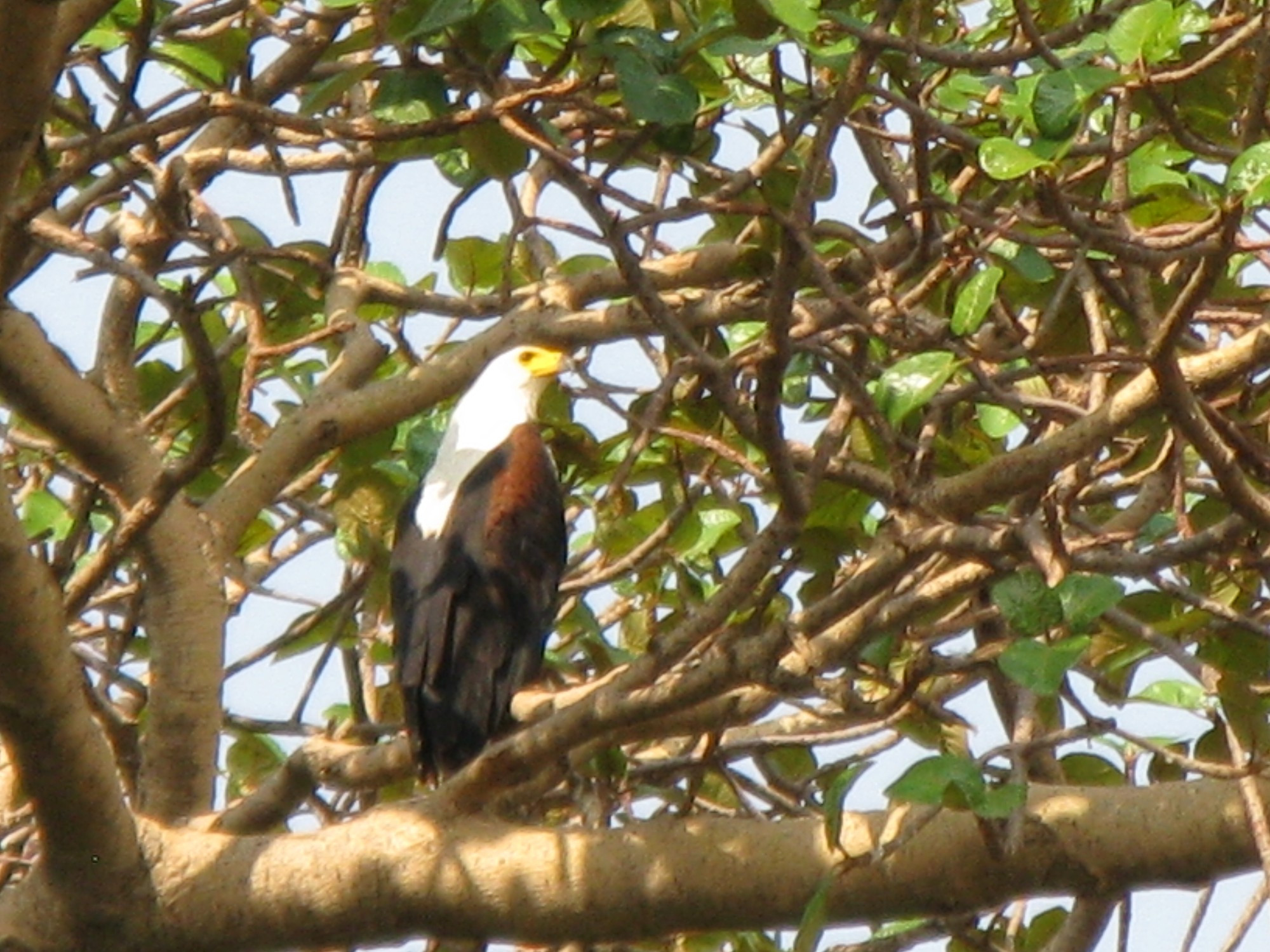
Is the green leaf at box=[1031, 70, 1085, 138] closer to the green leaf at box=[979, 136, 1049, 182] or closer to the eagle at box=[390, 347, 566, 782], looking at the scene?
the green leaf at box=[979, 136, 1049, 182]

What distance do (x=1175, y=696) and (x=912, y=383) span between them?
83 cm

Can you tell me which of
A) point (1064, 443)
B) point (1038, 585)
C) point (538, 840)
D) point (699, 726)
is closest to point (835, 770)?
point (699, 726)

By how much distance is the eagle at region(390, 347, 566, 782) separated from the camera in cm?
404

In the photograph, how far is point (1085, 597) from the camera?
2.04 m

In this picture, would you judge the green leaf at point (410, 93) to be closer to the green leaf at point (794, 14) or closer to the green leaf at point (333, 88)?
the green leaf at point (333, 88)

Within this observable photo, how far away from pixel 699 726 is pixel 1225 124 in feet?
4.23

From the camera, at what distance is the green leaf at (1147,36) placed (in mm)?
2268

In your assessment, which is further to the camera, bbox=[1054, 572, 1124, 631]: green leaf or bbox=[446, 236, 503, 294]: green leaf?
bbox=[446, 236, 503, 294]: green leaf

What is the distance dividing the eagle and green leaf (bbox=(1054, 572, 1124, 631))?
188 centimetres

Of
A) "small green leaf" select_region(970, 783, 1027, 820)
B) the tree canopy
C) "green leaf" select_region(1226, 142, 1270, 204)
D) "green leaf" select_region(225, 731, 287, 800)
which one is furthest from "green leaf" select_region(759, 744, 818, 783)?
"green leaf" select_region(1226, 142, 1270, 204)

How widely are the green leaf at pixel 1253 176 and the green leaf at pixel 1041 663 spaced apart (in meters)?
0.50

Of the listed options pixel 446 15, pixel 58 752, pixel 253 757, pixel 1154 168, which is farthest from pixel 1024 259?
pixel 253 757

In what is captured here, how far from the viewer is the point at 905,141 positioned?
3014mm

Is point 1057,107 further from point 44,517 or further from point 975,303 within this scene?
point 44,517
